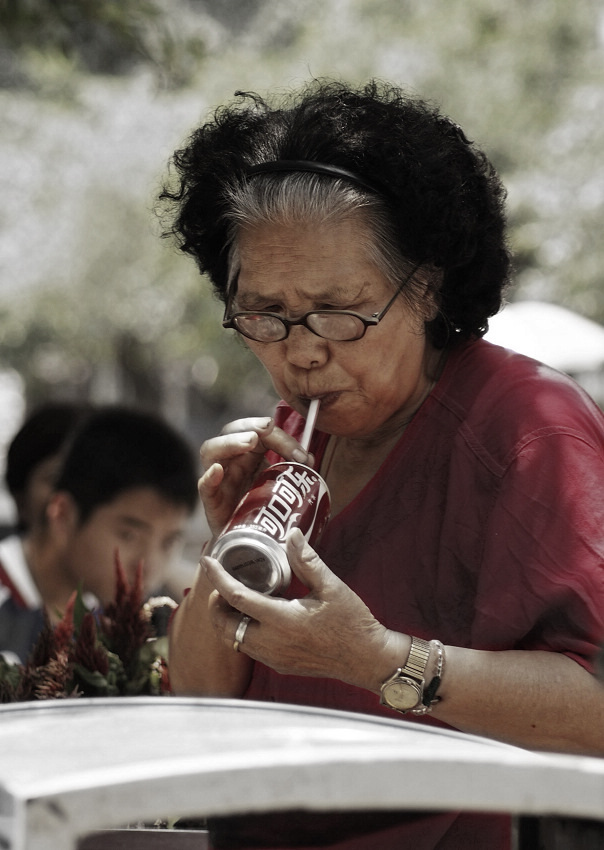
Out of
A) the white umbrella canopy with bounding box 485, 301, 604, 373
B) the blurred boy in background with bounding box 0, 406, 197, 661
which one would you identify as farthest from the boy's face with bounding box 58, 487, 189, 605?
the white umbrella canopy with bounding box 485, 301, 604, 373

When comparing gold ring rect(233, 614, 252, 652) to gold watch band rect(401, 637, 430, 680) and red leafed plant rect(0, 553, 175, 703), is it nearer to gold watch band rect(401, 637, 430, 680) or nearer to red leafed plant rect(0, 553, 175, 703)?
gold watch band rect(401, 637, 430, 680)

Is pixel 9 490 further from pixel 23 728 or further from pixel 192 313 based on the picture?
pixel 192 313

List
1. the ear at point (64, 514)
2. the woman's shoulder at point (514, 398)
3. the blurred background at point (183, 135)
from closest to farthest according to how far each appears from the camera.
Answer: the woman's shoulder at point (514, 398) → the ear at point (64, 514) → the blurred background at point (183, 135)

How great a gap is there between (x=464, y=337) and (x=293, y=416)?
0.39 meters

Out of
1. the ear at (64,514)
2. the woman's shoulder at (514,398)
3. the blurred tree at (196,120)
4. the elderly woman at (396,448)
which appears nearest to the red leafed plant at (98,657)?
the elderly woman at (396,448)

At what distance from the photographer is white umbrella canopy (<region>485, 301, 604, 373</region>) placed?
7409mm

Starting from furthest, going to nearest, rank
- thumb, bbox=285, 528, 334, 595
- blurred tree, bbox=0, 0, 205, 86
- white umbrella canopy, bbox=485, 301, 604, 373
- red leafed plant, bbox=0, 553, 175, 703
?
white umbrella canopy, bbox=485, 301, 604, 373
blurred tree, bbox=0, 0, 205, 86
red leafed plant, bbox=0, 553, 175, 703
thumb, bbox=285, 528, 334, 595

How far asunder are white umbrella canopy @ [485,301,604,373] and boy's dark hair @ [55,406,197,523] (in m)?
3.49

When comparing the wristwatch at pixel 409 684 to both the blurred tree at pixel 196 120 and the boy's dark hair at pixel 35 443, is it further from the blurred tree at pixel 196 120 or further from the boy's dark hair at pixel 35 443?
the blurred tree at pixel 196 120

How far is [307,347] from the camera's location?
1893 millimetres

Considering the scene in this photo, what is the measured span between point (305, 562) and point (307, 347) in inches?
18.5

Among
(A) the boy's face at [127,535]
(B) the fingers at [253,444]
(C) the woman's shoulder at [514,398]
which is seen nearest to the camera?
(C) the woman's shoulder at [514,398]

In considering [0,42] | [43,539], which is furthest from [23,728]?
[0,42]

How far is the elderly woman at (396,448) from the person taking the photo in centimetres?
162
